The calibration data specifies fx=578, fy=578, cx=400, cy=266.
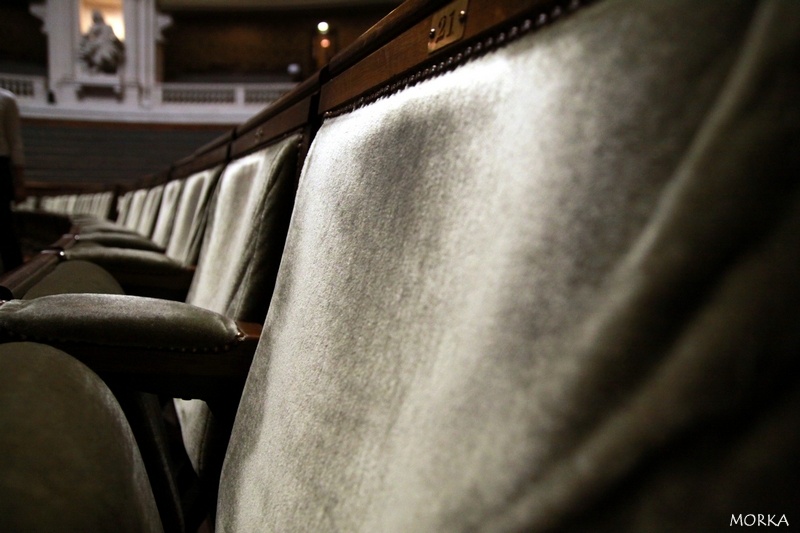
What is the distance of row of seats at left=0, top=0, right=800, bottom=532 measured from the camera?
0.14 metres

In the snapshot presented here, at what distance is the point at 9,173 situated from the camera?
206 cm

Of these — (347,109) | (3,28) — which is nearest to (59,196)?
(3,28)

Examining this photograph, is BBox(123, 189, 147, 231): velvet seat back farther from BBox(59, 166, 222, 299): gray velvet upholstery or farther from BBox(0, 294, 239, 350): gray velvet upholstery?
BBox(0, 294, 239, 350): gray velvet upholstery

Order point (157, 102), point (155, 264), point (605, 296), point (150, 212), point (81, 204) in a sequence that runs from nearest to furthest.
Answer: point (605, 296) → point (155, 264) → point (150, 212) → point (81, 204) → point (157, 102)

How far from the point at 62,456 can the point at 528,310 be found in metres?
0.27

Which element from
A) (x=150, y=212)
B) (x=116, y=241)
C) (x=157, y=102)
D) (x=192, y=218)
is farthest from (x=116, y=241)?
(x=157, y=102)

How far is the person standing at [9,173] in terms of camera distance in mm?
2008

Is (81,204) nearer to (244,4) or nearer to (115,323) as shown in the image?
(115,323)

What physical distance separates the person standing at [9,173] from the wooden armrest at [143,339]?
1827mm

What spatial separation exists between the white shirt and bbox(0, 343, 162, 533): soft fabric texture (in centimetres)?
200

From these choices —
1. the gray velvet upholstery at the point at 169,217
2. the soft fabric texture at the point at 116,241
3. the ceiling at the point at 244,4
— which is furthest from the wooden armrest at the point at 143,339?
the ceiling at the point at 244,4

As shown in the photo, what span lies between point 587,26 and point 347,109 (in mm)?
315

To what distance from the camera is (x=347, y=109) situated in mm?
479

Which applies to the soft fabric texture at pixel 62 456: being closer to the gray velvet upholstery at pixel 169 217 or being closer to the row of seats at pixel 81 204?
the gray velvet upholstery at pixel 169 217
